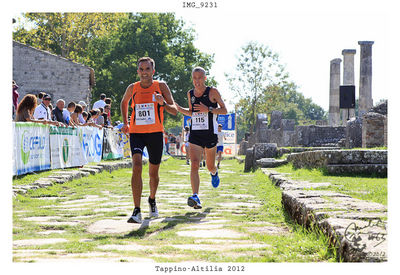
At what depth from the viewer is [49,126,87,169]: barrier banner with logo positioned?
1184cm

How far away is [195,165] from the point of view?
709cm

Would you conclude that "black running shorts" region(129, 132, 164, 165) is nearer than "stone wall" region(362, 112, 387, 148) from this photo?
Yes

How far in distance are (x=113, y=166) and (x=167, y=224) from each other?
931 centimetres

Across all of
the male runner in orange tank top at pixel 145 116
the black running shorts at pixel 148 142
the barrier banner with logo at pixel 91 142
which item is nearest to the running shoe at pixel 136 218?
the male runner in orange tank top at pixel 145 116

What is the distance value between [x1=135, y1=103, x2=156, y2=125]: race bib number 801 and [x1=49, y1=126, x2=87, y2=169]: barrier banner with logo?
6.16m

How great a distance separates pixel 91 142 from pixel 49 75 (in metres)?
14.8

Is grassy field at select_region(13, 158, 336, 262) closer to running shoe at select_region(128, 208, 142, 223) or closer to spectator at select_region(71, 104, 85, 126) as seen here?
running shoe at select_region(128, 208, 142, 223)

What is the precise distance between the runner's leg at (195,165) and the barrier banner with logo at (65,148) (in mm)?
5422

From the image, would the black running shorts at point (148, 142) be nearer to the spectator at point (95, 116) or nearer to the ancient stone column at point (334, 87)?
the spectator at point (95, 116)

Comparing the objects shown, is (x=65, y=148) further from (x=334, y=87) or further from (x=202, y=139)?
(x=334, y=87)

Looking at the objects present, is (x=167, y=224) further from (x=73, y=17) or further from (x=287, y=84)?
(x=287, y=84)

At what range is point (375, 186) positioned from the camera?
6.91 m

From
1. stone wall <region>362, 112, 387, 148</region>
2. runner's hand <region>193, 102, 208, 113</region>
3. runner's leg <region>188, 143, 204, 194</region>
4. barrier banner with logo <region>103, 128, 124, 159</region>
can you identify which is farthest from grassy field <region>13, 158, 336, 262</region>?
barrier banner with logo <region>103, 128, 124, 159</region>

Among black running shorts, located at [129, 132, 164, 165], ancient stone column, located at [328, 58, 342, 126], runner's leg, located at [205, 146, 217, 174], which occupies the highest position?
ancient stone column, located at [328, 58, 342, 126]
